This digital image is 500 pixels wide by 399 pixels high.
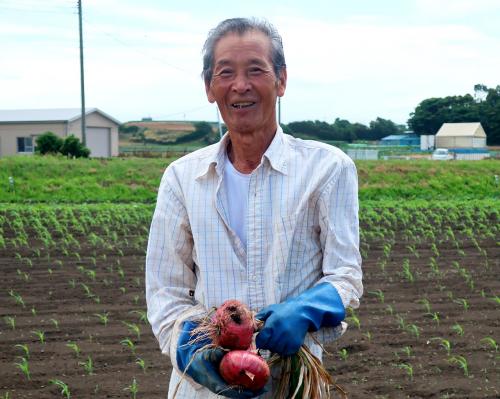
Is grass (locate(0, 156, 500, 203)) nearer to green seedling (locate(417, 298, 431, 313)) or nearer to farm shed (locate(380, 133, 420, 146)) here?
green seedling (locate(417, 298, 431, 313))

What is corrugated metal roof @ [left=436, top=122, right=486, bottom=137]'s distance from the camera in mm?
48031

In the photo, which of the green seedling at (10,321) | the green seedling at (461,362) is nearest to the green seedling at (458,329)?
the green seedling at (461,362)

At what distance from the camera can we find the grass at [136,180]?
1633cm

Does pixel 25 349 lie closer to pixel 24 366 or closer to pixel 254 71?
pixel 24 366

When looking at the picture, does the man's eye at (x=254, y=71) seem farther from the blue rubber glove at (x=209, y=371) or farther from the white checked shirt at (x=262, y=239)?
the blue rubber glove at (x=209, y=371)

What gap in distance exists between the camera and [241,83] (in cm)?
198

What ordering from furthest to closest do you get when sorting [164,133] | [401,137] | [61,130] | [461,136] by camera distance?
1. [401,137]
2. [461,136]
3. [164,133]
4. [61,130]

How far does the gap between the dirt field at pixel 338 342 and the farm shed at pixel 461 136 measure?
133 feet

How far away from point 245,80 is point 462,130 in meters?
48.7

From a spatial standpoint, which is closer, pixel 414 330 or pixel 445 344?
pixel 445 344

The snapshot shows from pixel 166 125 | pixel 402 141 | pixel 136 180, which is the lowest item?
pixel 136 180

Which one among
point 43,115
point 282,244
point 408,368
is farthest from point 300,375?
point 43,115

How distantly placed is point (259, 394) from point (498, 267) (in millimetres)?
6314

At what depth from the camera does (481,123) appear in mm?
50812
